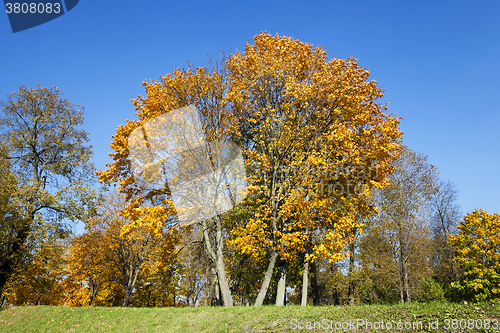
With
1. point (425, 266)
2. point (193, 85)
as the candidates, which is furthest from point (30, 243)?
point (425, 266)

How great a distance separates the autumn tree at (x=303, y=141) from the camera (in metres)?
12.4

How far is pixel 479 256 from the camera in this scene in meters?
21.1

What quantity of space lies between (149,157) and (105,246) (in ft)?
42.3

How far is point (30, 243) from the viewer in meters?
17.6

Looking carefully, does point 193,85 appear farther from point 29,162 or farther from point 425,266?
point 425,266

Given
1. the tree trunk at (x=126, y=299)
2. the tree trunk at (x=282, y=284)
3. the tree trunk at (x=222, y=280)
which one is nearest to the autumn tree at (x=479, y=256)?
the tree trunk at (x=282, y=284)

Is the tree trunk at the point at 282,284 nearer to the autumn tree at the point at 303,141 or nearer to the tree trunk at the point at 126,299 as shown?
the autumn tree at the point at 303,141

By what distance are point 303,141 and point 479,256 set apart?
1745cm

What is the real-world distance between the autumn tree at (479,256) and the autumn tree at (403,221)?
103 inches

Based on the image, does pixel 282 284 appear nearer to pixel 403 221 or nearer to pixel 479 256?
pixel 403 221

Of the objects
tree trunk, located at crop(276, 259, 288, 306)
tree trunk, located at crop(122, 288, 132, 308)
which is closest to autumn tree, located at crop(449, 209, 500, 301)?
tree trunk, located at crop(276, 259, 288, 306)

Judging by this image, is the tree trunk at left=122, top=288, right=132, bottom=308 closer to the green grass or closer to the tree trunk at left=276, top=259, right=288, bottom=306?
the green grass

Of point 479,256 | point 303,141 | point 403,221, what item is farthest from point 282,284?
point 479,256

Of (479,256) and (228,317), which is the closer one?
(228,317)
